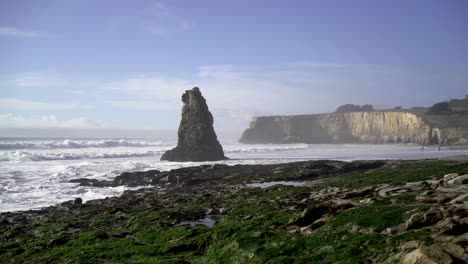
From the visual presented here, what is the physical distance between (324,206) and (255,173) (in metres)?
30.6

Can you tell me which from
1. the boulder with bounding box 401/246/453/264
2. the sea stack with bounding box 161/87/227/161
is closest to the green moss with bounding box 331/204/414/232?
the boulder with bounding box 401/246/453/264

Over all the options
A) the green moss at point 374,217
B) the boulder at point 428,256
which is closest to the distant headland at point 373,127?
the green moss at point 374,217

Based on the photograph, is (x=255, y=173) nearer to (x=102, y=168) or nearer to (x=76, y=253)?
(x=102, y=168)

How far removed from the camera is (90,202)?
32.3m

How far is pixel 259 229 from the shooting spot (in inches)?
640

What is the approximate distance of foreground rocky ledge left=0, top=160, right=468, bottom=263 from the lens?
11008 millimetres

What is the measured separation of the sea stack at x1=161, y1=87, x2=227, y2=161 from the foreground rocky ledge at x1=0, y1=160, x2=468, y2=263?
40.5 metres

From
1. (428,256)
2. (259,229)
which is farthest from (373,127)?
(428,256)

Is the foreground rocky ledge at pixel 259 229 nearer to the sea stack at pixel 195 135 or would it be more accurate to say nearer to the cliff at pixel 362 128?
the sea stack at pixel 195 135

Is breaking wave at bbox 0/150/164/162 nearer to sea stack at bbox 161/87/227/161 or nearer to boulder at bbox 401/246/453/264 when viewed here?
sea stack at bbox 161/87/227/161

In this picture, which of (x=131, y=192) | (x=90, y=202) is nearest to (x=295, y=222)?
(x=90, y=202)

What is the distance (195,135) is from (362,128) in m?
91.4

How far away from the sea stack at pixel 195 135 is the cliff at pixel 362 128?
6242 cm

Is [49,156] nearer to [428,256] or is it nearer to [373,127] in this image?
[428,256]
